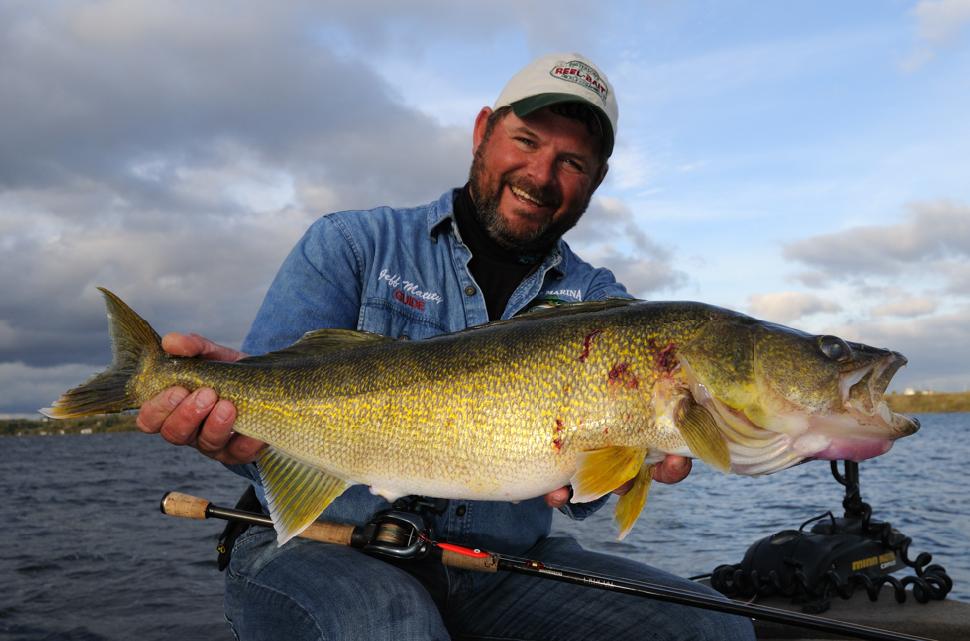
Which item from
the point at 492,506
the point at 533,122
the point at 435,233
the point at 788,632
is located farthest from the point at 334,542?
the point at 788,632

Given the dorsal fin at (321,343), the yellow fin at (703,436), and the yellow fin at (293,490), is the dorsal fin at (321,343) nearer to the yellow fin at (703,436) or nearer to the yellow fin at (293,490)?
the yellow fin at (293,490)

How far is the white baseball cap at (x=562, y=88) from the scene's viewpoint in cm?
432

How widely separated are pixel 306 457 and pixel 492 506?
44.9 inches

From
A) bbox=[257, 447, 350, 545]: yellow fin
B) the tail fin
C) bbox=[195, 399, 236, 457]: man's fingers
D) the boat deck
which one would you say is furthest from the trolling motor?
the tail fin

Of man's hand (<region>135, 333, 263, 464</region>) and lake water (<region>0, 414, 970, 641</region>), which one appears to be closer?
man's hand (<region>135, 333, 263, 464</region>)

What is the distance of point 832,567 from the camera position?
5270mm

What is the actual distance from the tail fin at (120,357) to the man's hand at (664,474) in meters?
1.87

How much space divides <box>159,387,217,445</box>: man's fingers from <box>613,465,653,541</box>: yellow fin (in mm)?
1790

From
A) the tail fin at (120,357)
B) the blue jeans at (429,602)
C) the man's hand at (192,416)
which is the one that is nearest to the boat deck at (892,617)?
the blue jeans at (429,602)

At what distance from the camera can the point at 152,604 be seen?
10.4m

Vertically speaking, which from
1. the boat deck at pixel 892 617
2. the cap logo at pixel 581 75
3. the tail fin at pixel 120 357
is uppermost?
the cap logo at pixel 581 75

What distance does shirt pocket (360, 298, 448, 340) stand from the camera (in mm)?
4090

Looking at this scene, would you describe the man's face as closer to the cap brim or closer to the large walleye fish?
the cap brim

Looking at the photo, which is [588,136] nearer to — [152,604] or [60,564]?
[152,604]
